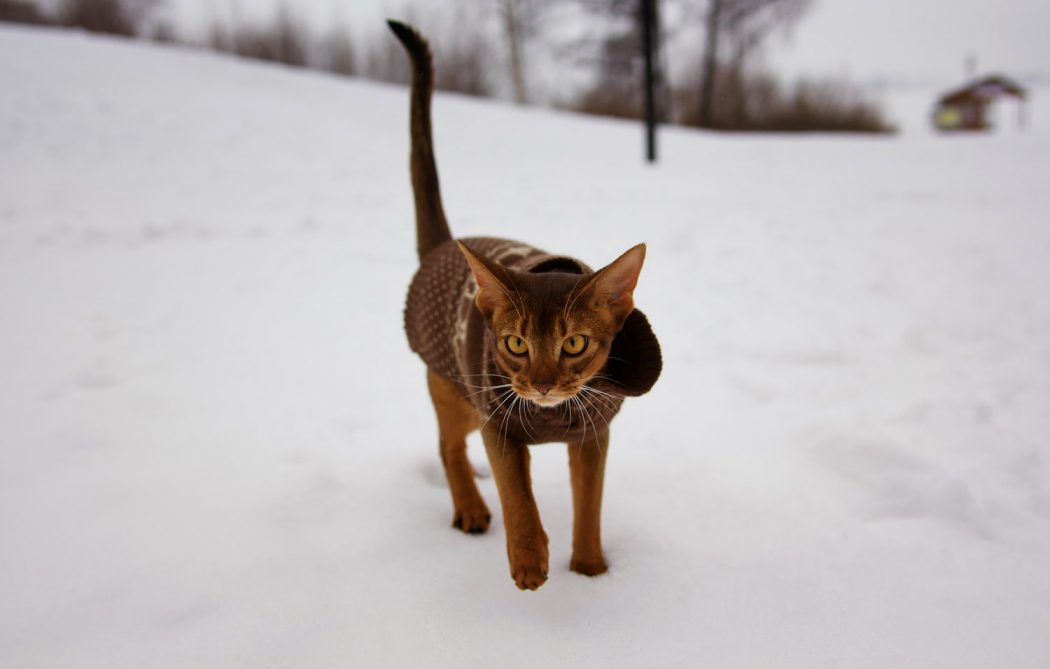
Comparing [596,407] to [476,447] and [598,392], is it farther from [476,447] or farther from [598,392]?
[476,447]

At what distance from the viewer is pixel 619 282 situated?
1.05 meters

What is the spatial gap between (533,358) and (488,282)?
0.15m

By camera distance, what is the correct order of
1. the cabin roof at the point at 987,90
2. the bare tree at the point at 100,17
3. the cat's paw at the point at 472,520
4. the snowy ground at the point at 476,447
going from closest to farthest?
the snowy ground at the point at 476,447
the cat's paw at the point at 472,520
the bare tree at the point at 100,17
the cabin roof at the point at 987,90

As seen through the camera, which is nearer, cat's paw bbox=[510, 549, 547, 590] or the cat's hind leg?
cat's paw bbox=[510, 549, 547, 590]

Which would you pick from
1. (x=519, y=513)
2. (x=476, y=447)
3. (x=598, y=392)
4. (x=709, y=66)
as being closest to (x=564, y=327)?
(x=598, y=392)

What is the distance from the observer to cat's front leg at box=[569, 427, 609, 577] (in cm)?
120

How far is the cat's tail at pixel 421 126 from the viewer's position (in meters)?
1.47

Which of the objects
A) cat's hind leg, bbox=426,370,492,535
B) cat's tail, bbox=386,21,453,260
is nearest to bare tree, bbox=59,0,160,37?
cat's tail, bbox=386,21,453,260

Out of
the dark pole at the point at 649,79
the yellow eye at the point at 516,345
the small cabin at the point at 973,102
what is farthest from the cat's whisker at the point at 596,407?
the small cabin at the point at 973,102

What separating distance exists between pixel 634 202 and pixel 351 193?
5.98 feet

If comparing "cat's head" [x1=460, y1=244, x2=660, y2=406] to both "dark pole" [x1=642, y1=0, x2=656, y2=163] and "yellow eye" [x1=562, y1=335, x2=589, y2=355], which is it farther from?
"dark pole" [x1=642, y1=0, x2=656, y2=163]

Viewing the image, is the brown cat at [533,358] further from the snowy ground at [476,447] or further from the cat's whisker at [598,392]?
the snowy ground at [476,447]

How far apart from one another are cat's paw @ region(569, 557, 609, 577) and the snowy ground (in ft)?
0.08

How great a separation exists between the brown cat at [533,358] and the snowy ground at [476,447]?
195mm
